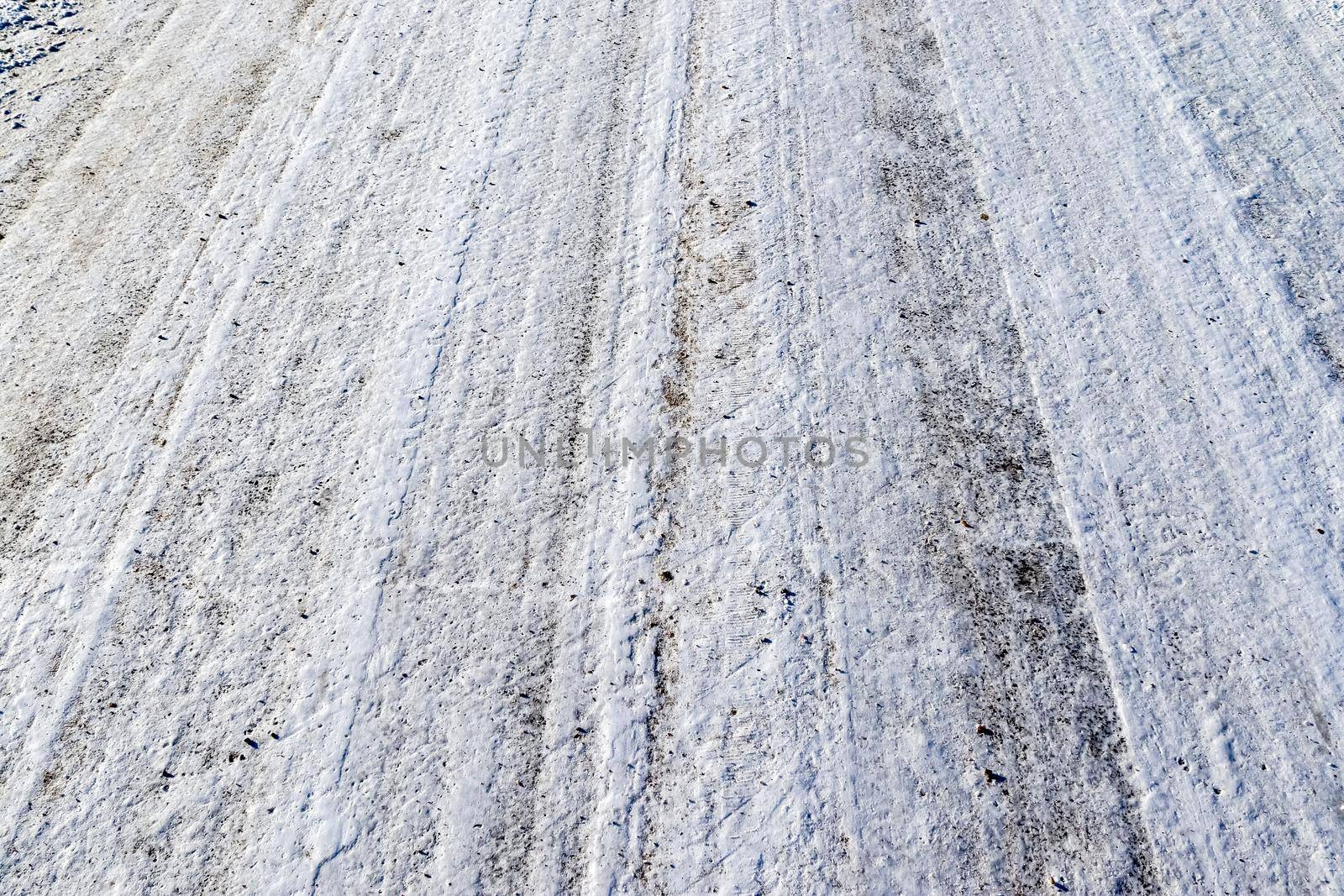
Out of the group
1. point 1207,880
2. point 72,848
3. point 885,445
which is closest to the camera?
point 1207,880

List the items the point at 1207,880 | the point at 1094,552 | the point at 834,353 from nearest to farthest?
the point at 1207,880 → the point at 1094,552 → the point at 834,353

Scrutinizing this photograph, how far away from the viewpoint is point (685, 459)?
11.5ft

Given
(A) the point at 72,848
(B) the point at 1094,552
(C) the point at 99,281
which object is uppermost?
(C) the point at 99,281

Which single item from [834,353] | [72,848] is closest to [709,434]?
[834,353]

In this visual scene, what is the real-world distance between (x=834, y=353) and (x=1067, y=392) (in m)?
0.91

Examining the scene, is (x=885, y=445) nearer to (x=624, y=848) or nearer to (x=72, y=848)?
(x=624, y=848)

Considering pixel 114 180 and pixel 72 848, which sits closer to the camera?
pixel 72 848

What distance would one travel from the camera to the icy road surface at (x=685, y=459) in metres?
2.74

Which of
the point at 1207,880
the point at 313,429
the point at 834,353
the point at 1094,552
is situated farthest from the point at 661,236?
the point at 1207,880

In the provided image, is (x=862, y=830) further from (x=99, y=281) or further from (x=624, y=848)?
(x=99, y=281)

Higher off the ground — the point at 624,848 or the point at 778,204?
the point at 778,204

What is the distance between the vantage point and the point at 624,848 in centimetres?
268

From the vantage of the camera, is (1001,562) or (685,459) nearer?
(1001,562)

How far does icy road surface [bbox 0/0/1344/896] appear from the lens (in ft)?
9.00
